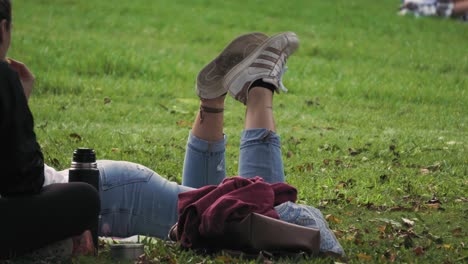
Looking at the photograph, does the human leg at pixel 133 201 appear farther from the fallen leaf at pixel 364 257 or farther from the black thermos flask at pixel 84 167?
the fallen leaf at pixel 364 257

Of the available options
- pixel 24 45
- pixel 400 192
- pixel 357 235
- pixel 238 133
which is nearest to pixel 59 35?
pixel 24 45

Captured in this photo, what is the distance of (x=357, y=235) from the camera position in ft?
18.6

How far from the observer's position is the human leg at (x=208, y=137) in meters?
5.82

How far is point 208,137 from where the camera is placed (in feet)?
19.1

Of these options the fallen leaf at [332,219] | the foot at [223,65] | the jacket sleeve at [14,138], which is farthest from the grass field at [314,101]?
the foot at [223,65]

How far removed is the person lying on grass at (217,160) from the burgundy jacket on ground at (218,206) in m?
0.10

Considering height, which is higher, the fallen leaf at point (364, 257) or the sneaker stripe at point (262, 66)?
the sneaker stripe at point (262, 66)

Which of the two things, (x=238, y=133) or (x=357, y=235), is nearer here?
(x=357, y=235)

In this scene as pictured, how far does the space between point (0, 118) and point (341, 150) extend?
531 cm

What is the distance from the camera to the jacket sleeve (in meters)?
4.26

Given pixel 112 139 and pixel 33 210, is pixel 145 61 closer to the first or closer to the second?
pixel 112 139

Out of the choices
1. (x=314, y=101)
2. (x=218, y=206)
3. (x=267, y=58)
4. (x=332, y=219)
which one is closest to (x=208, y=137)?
(x=267, y=58)

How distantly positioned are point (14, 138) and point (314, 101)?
8.51 meters

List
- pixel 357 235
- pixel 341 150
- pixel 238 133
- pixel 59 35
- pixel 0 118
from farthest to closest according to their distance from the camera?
pixel 59 35 → pixel 238 133 → pixel 341 150 → pixel 357 235 → pixel 0 118
